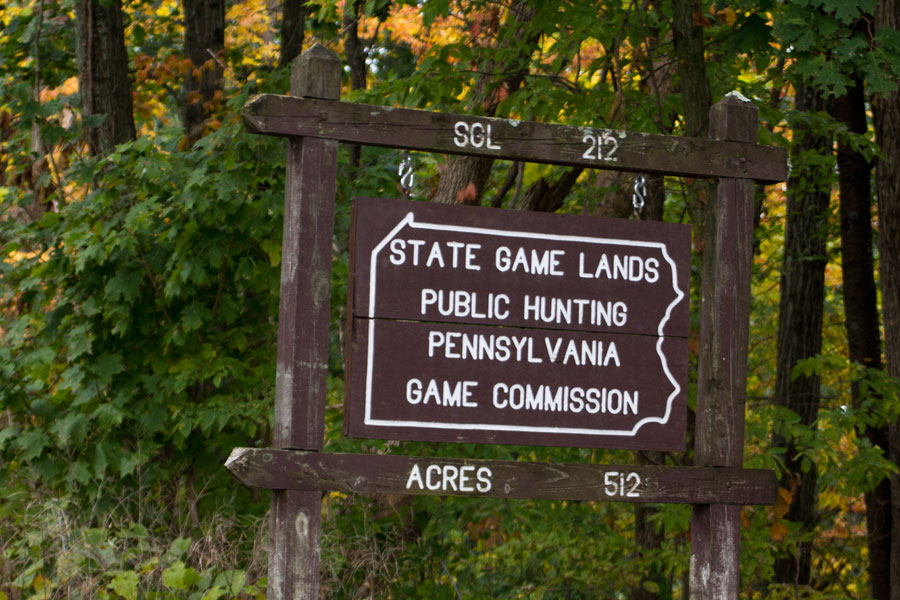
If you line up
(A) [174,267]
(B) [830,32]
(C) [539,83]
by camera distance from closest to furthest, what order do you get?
(B) [830,32]
(C) [539,83]
(A) [174,267]

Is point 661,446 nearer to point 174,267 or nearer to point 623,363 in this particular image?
point 623,363

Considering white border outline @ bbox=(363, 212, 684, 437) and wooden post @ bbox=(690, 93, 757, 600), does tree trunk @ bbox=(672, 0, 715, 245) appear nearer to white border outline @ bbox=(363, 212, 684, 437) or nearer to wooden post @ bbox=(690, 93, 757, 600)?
wooden post @ bbox=(690, 93, 757, 600)

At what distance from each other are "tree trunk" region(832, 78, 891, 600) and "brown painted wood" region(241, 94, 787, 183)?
5957 mm

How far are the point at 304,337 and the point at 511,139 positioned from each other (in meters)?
1.04

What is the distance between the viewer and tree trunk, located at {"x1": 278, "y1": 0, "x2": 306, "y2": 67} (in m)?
9.07

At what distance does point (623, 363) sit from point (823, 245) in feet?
23.9

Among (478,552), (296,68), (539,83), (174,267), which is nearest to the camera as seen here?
(296,68)

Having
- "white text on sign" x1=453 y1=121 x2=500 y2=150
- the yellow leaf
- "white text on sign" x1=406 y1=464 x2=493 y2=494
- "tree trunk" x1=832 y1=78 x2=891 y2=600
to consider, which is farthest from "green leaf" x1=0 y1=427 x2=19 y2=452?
"tree trunk" x1=832 y1=78 x2=891 y2=600

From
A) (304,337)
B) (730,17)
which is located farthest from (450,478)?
(730,17)

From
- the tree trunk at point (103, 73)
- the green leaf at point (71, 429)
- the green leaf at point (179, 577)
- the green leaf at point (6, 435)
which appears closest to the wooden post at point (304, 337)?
the green leaf at point (179, 577)

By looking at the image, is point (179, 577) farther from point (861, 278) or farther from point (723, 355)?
point (861, 278)

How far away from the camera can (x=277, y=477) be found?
135 inches

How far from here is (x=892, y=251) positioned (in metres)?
7.99

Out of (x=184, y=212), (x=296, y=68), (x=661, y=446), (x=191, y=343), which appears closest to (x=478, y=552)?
(x=191, y=343)
